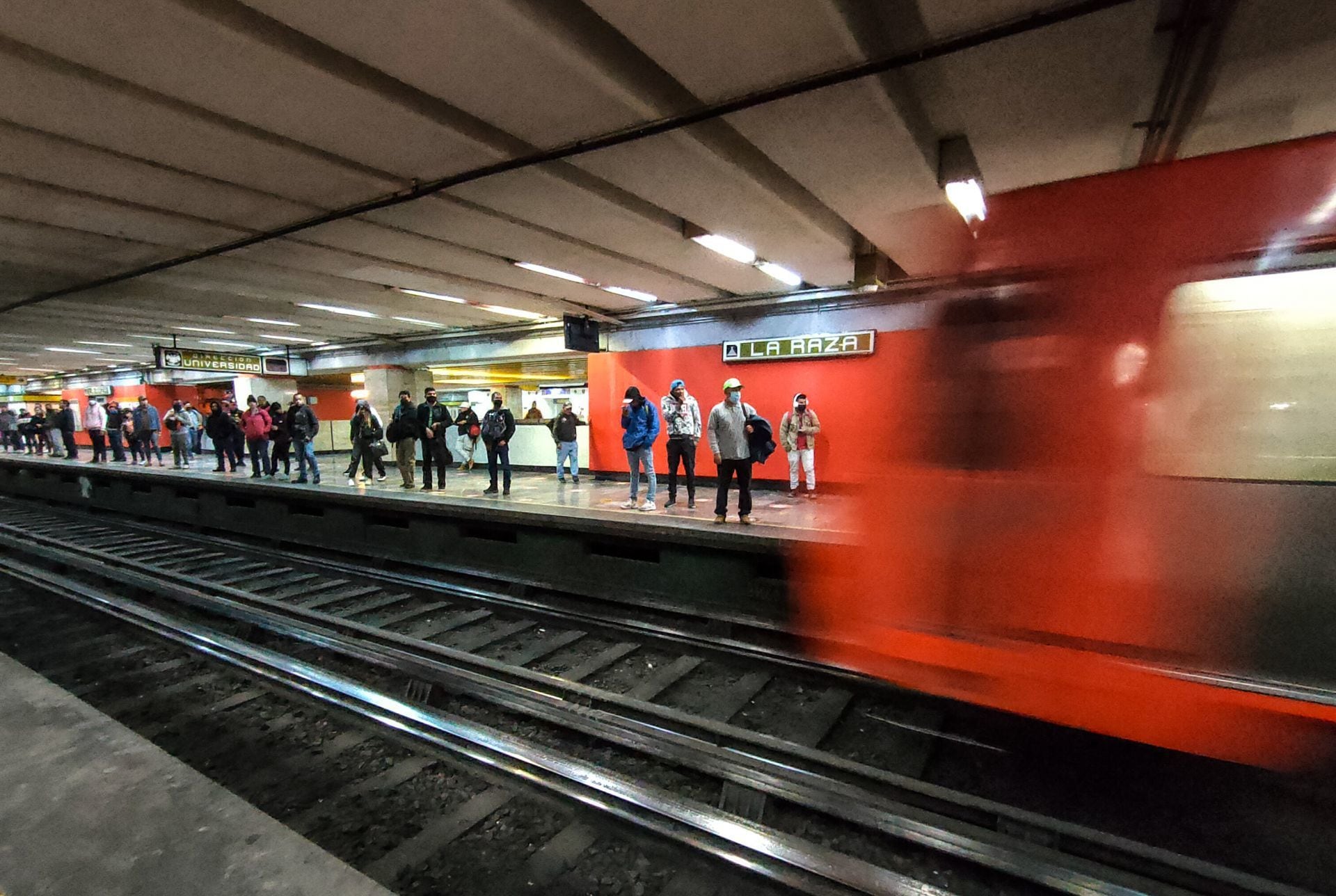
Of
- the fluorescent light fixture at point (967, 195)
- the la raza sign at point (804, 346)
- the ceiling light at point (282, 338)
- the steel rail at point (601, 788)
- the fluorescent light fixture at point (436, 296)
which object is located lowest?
the steel rail at point (601, 788)

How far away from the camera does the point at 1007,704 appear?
9.20ft

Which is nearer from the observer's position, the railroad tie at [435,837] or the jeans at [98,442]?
the railroad tie at [435,837]

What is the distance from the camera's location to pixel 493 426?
11.1 metres

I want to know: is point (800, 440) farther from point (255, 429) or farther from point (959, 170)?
point (255, 429)

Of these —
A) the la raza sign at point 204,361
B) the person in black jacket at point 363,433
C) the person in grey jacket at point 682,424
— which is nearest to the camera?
the person in grey jacket at point 682,424

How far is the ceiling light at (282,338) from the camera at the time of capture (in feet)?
56.3

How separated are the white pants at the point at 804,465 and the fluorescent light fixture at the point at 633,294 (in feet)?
13.5

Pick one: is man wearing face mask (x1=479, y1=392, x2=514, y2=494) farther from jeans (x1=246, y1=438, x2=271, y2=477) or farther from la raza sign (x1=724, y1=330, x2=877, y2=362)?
jeans (x1=246, y1=438, x2=271, y2=477)

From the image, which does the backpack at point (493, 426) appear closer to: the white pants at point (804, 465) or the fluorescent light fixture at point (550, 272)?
the fluorescent light fixture at point (550, 272)

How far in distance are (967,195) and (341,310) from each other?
→ 12498 mm

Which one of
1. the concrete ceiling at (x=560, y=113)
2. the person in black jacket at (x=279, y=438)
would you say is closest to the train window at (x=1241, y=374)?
the concrete ceiling at (x=560, y=113)

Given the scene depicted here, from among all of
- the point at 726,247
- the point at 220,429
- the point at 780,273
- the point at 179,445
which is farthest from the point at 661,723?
the point at 179,445

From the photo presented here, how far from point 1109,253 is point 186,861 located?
433 centimetres

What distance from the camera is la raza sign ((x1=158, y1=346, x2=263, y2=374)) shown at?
51.7 ft
